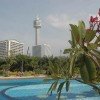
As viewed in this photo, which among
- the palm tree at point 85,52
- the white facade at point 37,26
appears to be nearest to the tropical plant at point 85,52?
the palm tree at point 85,52

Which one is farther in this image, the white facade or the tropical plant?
the white facade

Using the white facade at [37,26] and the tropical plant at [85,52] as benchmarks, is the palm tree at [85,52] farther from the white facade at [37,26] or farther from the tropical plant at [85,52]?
the white facade at [37,26]

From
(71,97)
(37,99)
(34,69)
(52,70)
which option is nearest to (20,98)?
(37,99)

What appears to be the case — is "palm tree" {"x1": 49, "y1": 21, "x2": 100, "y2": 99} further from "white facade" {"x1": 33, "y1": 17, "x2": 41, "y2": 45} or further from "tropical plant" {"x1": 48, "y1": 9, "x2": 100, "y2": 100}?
"white facade" {"x1": 33, "y1": 17, "x2": 41, "y2": 45}

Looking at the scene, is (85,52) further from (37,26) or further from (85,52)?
(37,26)

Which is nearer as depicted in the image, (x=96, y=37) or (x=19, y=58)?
(x=96, y=37)

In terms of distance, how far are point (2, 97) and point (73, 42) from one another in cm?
1119

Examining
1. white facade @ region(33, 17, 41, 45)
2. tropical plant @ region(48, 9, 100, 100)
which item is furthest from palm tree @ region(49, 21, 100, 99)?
white facade @ region(33, 17, 41, 45)

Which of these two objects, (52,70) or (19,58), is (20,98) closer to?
(52,70)

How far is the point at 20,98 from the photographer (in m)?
12.1

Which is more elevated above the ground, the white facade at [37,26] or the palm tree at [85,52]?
the white facade at [37,26]

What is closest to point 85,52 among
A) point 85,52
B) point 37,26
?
point 85,52

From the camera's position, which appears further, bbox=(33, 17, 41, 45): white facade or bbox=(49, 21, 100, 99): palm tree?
bbox=(33, 17, 41, 45): white facade

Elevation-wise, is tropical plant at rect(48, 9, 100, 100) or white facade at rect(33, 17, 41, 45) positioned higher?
white facade at rect(33, 17, 41, 45)
